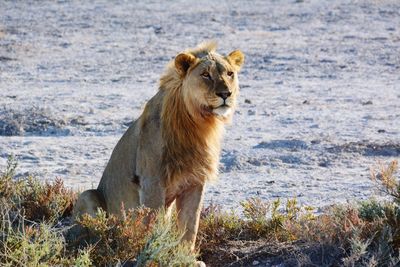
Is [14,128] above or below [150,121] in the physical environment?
below

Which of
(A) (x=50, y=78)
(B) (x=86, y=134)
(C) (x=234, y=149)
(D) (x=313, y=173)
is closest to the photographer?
(D) (x=313, y=173)

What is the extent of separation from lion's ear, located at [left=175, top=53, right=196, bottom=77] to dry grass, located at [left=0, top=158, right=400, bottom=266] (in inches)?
39.6

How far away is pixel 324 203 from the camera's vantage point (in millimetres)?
8820

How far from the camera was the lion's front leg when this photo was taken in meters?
6.77

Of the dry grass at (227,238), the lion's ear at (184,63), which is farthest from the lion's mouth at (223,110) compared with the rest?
the dry grass at (227,238)

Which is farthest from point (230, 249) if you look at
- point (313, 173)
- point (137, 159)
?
point (313, 173)

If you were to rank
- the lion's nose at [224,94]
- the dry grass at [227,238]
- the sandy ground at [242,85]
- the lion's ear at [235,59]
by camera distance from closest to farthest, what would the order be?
the dry grass at [227,238]
the lion's nose at [224,94]
the lion's ear at [235,59]
the sandy ground at [242,85]

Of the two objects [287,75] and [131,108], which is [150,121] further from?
[287,75]

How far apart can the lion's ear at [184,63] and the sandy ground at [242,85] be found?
7.65ft

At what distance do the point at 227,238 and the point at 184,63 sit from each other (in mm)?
1393

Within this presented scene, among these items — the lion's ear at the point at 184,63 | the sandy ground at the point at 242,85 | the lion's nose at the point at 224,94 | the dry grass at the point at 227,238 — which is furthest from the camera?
the sandy ground at the point at 242,85

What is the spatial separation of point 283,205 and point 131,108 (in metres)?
4.71

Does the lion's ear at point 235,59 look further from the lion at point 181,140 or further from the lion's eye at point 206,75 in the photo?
the lion's eye at point 206,75

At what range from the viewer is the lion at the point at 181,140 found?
261 inches
